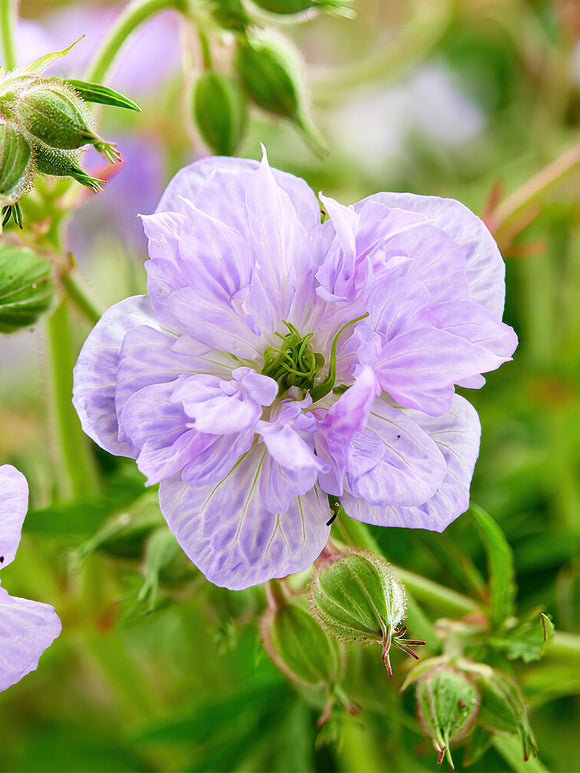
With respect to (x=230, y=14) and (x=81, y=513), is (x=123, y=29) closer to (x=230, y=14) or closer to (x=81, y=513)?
(x=230, y=14)

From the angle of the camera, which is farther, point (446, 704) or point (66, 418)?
point (66, 418)

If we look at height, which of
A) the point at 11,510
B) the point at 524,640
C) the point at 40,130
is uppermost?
the point at 40,130

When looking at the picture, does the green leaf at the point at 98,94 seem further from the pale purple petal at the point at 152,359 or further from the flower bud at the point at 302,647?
the flower bud at the point at 302,647

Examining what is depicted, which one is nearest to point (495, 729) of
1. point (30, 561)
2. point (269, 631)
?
point (269, 631)

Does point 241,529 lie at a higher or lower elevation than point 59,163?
lower

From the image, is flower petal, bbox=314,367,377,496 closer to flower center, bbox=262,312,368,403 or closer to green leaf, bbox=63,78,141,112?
flower center, bbox=262,312,368,403

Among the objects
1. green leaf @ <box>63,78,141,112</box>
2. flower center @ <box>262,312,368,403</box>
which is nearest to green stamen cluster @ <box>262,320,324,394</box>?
flower center @ <box>262,312,368,403</box>

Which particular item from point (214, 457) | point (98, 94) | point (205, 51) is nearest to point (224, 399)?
point (214, 457)
